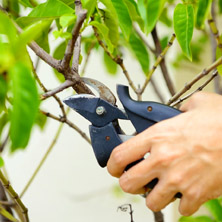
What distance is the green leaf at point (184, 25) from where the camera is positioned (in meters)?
0.54

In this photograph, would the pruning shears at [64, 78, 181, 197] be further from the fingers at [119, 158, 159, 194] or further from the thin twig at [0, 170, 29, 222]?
the thin twig at [0, 170, 29, 222]

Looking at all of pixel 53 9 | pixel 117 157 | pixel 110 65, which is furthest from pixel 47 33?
pixel 110 65

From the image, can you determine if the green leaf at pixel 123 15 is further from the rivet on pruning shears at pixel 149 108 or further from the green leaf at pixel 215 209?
the green leaf at pixel 215 209

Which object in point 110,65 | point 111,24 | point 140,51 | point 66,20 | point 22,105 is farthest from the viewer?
point 110,65

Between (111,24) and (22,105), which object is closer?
(22,105)

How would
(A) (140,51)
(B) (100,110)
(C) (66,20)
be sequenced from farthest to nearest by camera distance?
1. (A) (140,51)
2. (B) (100,110)
3. (C) (66,20)

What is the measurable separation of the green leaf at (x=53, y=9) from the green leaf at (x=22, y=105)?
18 centimetres

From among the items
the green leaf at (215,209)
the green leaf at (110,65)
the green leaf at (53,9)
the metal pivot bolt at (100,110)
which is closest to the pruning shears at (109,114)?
the metal pivot bolt at (100,110)

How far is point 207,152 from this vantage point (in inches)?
18.8

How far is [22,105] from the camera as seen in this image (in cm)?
33

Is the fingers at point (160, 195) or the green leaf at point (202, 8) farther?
the green leaf at point (202, 8)

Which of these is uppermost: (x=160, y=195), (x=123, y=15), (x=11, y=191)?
(x=123, y=15)

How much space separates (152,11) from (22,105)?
0.79ft

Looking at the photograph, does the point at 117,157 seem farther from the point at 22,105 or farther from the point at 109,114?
the point at 22,105
